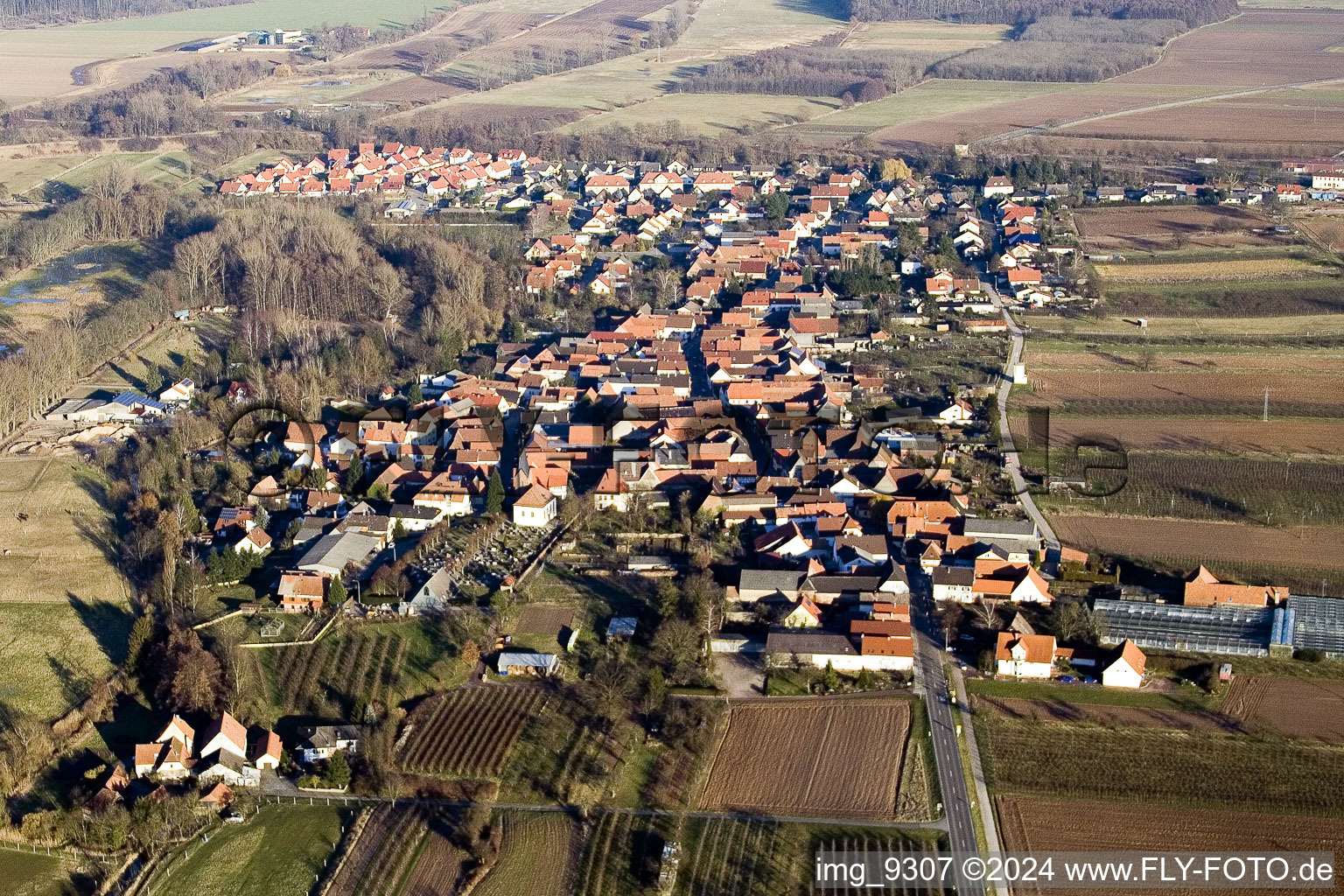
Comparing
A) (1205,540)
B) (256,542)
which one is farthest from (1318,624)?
(256,542)

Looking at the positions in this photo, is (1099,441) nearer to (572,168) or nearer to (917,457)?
(917,457)

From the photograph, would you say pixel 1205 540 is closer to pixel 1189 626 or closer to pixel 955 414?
pixel 1189 626

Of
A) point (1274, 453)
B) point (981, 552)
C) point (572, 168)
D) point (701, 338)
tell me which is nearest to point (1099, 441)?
point (1274, 453)

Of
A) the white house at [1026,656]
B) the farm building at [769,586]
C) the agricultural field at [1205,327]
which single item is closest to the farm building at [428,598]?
the farm building at [769,586]

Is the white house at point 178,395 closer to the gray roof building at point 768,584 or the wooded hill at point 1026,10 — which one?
the gray roof building at point 768,584

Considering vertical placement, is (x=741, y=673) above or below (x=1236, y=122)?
below

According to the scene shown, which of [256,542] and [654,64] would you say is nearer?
[256,542]

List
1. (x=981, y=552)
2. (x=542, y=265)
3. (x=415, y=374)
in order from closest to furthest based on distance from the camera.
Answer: (x=981, y=552)
(x=415, y=374)
(x=542, y=265)

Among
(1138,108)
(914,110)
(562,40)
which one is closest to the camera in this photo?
(1138,108)
